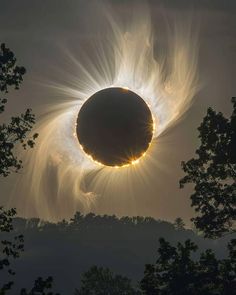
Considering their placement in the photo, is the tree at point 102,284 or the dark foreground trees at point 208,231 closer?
the dark foreground trees at point 208,231

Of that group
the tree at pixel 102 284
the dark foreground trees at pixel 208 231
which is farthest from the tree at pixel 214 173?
the tree at pixel 102 284

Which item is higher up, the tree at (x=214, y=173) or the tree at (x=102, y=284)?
Answer: the tree at (x=102, y=284)

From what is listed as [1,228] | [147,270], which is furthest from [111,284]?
[1,228]

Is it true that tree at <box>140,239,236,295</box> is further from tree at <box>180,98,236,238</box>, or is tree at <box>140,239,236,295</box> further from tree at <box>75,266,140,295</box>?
tree at <box>75,266,140,295</box>

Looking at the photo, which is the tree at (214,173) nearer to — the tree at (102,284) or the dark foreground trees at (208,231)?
the dark foreground trees at (208,231)

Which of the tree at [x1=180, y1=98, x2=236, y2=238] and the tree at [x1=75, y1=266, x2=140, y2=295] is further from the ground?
the tree at [x1=75, y1=266, x2=140, y2=295]

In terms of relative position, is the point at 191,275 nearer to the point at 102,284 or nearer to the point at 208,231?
the point at 208,231

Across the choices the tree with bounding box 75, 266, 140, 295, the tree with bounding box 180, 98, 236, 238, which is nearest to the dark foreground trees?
the tree with bounding box 180, 98, 236, 238

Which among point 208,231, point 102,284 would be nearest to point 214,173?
point 208,231

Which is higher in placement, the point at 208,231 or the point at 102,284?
the point at 102,284
